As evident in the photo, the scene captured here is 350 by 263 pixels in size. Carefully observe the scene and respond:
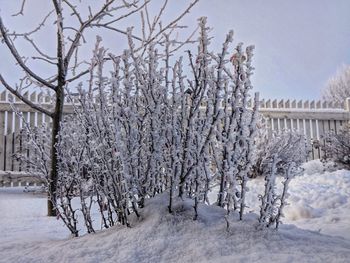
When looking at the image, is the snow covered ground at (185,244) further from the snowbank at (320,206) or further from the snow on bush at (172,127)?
the snowbank at (320,206)

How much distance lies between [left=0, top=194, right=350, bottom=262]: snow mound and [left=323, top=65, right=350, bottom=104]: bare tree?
21.9 metres

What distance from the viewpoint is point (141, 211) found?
72.5 inches

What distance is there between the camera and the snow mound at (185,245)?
1370mm

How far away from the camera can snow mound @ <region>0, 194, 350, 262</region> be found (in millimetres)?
1370

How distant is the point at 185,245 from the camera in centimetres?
149

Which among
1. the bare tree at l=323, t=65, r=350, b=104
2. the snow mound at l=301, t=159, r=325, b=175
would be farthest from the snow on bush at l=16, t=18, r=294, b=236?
the bare tree at l=323, t=65, r=350, b=104

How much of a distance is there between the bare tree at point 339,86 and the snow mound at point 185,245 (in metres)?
21.9

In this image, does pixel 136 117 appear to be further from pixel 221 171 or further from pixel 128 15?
pixel 128 15

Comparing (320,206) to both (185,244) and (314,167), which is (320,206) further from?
(314,167)

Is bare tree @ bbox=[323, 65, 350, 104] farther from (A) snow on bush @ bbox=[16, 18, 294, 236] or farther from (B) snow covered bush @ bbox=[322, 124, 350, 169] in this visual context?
(A) snow on bush @ bbox=[16, 18, 294, 236]

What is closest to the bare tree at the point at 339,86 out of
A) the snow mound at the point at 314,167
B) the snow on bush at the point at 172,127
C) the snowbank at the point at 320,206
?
the snow mound at the point at 314,167

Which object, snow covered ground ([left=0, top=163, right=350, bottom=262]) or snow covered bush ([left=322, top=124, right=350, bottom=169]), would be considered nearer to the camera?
snow covered ground ([left=0, top=163, right=350, bottom=262])

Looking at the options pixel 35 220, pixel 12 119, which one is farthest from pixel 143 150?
pixel 12 119

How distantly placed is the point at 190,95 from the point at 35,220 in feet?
6.18
